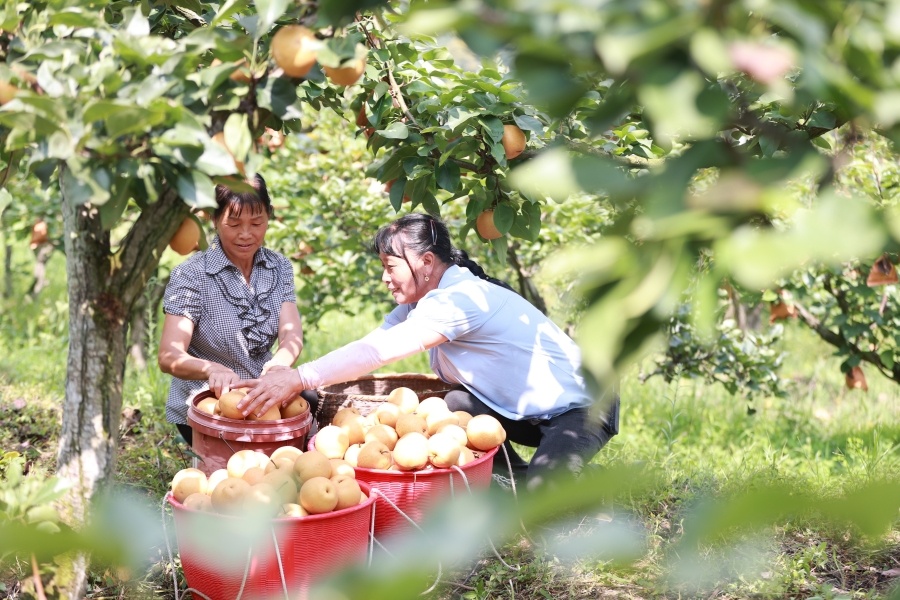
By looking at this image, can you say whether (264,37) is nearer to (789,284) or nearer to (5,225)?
(789,284)

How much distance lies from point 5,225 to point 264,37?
436cm

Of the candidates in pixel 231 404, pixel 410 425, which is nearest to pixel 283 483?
pixel 231 404

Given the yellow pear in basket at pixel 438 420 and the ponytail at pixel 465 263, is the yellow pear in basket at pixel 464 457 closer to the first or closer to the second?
the yellow pear in basket at pixel 438 420

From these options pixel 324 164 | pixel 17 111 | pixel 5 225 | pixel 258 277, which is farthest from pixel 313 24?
pixel 5 225

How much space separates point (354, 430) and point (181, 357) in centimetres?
68

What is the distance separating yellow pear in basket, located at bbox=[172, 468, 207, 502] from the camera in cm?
218

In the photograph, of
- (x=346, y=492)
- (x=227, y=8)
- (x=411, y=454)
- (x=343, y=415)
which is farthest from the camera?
(x=343, y=415)

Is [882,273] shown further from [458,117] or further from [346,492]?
[346,492]

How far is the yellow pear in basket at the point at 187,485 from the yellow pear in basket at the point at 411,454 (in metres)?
0.52

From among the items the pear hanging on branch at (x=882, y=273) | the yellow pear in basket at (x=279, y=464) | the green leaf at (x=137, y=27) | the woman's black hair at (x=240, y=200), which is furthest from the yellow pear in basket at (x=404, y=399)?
the pear hanging on branch at (x=882, y=273)

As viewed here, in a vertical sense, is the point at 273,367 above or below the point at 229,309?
below

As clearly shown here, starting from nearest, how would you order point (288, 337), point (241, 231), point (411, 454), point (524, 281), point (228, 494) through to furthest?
point (228, 494), point (411, 454), point (241, 231), point (288, 337), point (524, 281)

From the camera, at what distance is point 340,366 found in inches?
106

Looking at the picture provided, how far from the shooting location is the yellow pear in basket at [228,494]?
201 centimetres
